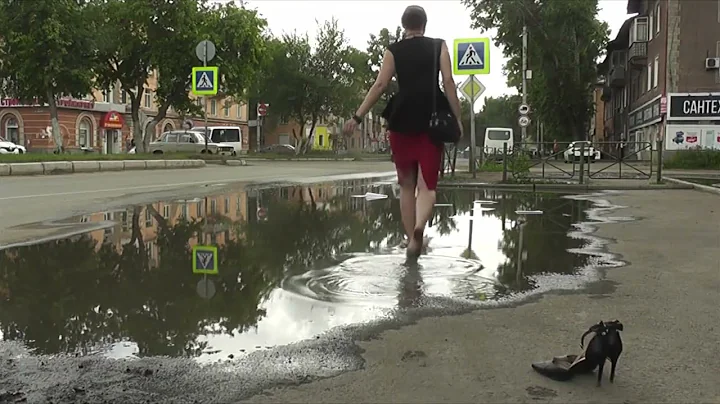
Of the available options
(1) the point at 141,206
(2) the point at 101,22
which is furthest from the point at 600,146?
(2) the point at 101,22

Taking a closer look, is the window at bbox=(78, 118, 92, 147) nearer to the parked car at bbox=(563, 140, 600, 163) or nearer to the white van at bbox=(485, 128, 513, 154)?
the white van at bbox=(485, 128, 513, 154)

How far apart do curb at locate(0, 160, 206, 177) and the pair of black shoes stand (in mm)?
19004

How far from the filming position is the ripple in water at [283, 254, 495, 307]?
463 cm

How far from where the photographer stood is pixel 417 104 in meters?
5.91

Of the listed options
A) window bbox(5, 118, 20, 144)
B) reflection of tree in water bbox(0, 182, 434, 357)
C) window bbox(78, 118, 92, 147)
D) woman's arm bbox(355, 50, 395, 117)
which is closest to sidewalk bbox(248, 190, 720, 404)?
reflection of tree in water bbox(0, 182, 434, 357)

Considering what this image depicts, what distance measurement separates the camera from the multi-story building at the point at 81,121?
2024 inches

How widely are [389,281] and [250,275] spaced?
1.07m

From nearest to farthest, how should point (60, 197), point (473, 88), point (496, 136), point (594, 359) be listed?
point (594, 359) → point (60, 197) → point (473, 88) → point (496, 136)

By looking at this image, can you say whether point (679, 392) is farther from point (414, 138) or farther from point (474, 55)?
point (474, 55)

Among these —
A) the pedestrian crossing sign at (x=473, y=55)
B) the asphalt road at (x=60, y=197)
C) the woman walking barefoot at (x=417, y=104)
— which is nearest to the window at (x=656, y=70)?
the pedestrian crossing sign at (x=473, y=55)

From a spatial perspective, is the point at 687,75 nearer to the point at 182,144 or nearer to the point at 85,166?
the point at 182,144

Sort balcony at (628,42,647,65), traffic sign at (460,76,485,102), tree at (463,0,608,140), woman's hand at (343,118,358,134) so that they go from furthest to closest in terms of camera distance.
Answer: tree at (463,0,608,140) < balcony at (628,42,647,65) < traffic sign at (460,76,485,102) < woman's hand at (343,118,358,134)

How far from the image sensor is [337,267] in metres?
5.63

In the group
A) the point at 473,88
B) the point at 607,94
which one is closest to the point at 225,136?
the point at 473,88
